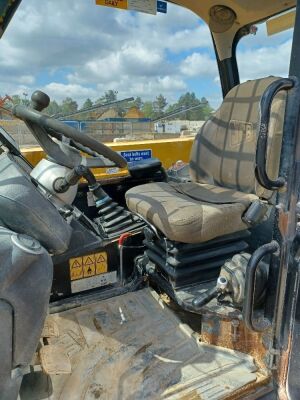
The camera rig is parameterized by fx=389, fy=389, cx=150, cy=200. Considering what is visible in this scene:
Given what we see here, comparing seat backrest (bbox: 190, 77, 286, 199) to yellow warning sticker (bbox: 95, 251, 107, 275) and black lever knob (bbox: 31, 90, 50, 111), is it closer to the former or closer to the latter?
yellow warning sticker (bbox: 95, 251, 107, 275)

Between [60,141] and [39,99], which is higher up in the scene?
[39,99]

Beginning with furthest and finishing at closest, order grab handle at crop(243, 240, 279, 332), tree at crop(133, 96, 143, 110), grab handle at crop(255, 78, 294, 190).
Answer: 1. tree at crop(133, 96, 143, 110)
2. grab handle at crop(243, 240, 279, 332)
3. grab handle at crop(255, 78, 294, 190)

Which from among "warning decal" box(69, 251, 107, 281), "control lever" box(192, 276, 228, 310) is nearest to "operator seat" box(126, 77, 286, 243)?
Result: "control lever" box(192, 276, 228, 310)

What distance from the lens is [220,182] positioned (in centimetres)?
226

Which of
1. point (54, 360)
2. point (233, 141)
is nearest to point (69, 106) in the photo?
point (233, 141)

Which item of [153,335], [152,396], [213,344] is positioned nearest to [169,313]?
[153,335]

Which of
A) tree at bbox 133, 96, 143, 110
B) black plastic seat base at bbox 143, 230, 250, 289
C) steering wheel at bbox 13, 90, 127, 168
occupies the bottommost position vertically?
black plastic seat base at bbox 143, 230, 250, 289

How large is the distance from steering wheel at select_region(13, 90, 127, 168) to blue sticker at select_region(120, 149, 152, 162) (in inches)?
49.3

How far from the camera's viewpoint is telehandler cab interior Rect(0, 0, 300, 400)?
115 centimetres

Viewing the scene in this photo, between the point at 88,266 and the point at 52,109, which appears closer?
the point at 52,109

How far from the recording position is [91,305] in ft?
6.39

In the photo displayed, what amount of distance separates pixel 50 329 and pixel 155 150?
5.67ft

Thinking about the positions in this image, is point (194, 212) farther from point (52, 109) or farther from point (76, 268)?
point (52, 109)

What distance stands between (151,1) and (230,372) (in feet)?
5.68
